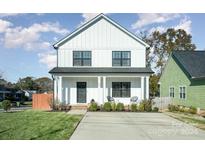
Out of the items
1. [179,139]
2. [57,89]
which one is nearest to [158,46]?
[57,89]

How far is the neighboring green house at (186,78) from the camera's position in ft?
81.7

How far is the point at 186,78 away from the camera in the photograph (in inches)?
1083

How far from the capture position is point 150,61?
5231 cm

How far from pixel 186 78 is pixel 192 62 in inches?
68.3

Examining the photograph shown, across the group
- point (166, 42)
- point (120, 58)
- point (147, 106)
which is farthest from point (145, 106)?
point (166, 42)

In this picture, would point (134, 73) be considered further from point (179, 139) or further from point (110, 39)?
point (179, 139)

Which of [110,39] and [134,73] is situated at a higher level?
[110,39]

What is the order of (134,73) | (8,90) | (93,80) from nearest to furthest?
(134,73)
(93,80)
(8,90)

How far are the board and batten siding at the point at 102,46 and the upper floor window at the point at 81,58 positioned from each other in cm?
27

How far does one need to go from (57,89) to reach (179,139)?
16.6 metres

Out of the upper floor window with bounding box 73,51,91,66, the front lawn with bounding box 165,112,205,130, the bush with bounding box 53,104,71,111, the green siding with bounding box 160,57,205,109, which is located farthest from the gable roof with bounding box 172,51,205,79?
the bush with bounding box 53,104,71,111

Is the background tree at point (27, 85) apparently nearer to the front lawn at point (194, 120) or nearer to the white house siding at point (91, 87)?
the white house siding at point (91, 87)

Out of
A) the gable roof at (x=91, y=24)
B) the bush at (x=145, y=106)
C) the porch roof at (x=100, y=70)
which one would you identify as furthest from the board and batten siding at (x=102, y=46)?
the bush at (x=145, y=106)
